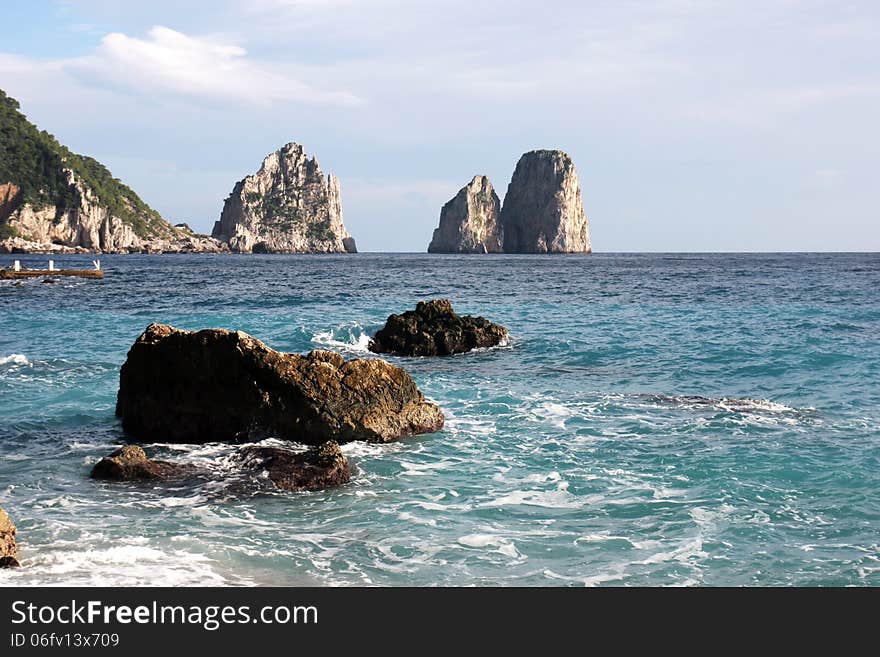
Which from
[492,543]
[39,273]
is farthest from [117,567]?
[39,273]

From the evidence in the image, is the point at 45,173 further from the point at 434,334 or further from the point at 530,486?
the point at 530,486

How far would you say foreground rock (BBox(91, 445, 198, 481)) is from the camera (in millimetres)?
10570

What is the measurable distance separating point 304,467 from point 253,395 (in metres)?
2.39

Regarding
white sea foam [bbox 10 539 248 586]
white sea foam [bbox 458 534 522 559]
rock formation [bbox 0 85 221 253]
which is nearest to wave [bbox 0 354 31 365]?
white sea foam [bbox 10 539 248 586]

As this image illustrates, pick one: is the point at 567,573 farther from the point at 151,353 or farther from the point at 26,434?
the point at 26,434

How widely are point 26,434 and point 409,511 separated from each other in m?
7.41

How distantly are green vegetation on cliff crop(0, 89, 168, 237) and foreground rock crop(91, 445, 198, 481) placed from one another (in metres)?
146

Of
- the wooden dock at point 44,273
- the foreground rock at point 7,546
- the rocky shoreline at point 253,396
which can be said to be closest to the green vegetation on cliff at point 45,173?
the wooden dock at point 44,273

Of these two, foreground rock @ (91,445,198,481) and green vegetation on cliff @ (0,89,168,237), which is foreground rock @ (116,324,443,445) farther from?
green vegetation on cliff @ (0,89,168,237)

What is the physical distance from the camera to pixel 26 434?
1316 cm
